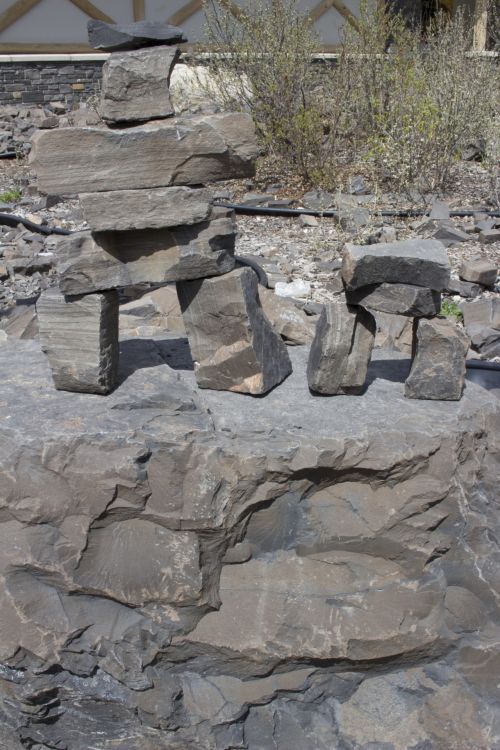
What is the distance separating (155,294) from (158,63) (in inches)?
92.6

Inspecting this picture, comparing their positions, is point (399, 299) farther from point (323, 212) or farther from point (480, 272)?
point (323, 212)

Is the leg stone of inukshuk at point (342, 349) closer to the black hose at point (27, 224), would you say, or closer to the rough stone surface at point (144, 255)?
the rough stone surface at point (144, 255)

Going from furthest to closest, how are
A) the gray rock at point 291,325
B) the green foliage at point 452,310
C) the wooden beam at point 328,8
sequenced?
1. the wooden beam at point 328,8
2. the green foliage at point 452,310
3. the gray rock at point 291,325

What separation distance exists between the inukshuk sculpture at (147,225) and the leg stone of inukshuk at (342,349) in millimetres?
217

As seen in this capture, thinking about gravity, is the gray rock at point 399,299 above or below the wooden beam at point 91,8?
below

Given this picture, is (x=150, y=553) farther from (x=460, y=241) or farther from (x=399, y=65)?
(x=399, y=65)

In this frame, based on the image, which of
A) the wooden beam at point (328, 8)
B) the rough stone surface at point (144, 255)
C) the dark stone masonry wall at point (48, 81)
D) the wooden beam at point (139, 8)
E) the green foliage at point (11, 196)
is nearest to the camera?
the rough stone surface at point (144, 255)

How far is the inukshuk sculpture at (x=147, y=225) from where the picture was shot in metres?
2.91

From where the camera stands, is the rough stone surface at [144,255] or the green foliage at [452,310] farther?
the green foliage at [452,310]

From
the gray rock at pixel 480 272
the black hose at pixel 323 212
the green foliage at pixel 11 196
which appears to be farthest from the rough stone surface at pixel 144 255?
the green foliage at pixel 11 196

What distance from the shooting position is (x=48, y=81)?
12422 mm

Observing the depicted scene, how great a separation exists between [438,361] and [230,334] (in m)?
0.80

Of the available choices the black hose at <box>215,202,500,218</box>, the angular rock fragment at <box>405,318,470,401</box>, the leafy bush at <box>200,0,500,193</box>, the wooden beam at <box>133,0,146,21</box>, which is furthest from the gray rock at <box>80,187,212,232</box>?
the wooden beam at <box>133,0,146,21</box>

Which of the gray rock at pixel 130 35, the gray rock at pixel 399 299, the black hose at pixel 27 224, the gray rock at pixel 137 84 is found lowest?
the black hose at pixel 27 224
